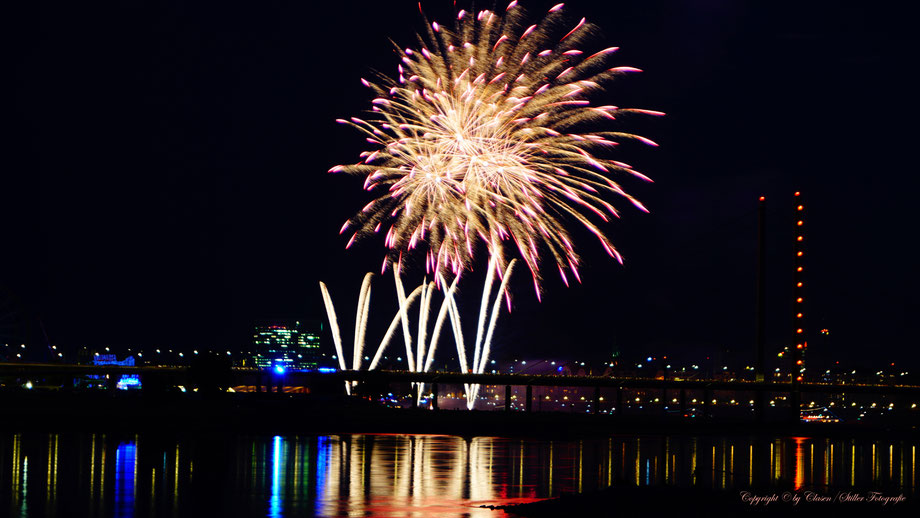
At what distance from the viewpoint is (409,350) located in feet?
245

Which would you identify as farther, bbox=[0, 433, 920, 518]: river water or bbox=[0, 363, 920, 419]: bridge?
bbox=[0, 363, 920, 419]: bridge

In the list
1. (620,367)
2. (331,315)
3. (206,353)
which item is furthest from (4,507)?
(620,367)

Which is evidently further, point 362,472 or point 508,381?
point 508,381

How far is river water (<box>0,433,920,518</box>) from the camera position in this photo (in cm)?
2253

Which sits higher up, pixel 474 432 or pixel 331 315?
pixel 331 315

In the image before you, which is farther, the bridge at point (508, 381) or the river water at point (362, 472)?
the bridge at point (508, 381)

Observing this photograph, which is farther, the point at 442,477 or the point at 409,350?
the point at 409,350

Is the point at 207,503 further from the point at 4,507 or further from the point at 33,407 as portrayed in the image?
the point at 33,407

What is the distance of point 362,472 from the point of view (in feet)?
101

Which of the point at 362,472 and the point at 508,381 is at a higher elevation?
the point at 362,472

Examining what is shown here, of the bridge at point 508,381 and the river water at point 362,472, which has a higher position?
the river water at point 362,472

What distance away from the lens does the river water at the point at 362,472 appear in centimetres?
2253

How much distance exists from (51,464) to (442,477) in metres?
11.8

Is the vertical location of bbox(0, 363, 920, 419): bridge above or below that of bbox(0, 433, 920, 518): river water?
below
